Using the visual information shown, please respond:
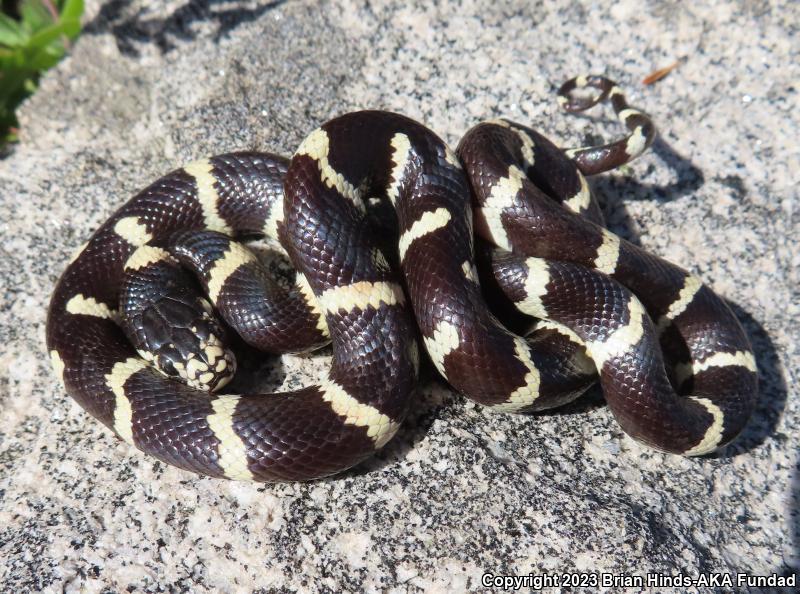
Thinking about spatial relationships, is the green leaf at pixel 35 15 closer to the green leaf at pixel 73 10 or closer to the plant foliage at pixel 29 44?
the plant foliage at pixel 29 44

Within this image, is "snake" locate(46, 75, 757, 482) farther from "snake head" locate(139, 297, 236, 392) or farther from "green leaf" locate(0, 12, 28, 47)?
"green leaf" locate(0, 12, 28, 47)

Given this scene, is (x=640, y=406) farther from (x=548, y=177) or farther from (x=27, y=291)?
(x=27, y=291)

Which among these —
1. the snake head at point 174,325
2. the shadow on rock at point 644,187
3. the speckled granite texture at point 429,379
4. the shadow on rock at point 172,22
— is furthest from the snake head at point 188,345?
the shadow on rock at point 644,187

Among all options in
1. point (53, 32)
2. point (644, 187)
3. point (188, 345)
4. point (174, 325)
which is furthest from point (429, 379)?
point (53, 32)

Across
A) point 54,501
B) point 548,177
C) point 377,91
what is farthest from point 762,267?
point 54,501

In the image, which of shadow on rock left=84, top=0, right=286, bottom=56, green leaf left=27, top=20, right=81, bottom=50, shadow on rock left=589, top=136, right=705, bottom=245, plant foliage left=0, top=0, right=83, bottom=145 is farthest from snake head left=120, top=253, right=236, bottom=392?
shadow on rock left=589, top=136, right=705, bottom=245

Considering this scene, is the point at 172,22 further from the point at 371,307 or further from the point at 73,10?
the point at 371,307
